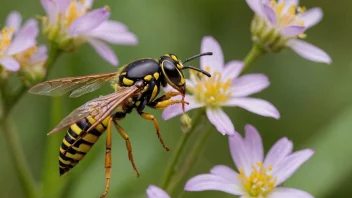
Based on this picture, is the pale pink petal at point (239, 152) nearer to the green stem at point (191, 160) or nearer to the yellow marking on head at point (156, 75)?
the green stem at point (191, 160)

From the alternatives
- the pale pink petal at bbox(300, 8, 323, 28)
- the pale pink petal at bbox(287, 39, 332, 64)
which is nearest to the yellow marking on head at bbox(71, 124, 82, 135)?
the pale pink petal at bbox(287, 39, 332, 64)

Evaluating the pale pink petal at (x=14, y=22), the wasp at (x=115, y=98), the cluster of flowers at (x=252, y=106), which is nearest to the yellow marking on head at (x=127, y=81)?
the wasp at (x=115, y=98)

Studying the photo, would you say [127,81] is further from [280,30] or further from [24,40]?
[280,30]

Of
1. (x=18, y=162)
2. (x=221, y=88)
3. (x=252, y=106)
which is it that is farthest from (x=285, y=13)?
(x=18, y=162)

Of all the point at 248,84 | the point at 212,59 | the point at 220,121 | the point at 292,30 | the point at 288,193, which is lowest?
the point at 288,193

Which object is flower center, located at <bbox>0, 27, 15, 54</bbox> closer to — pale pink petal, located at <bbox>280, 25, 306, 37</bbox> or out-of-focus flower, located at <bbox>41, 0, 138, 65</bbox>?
out-of-focus flower, located at <bbox>41, 0, 138, 65</bbox>

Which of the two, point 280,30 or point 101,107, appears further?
point 280,30

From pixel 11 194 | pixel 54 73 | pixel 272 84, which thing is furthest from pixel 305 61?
pixel 11 194

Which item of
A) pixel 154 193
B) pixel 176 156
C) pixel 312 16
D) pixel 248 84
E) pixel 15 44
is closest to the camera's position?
pixel 154 193
